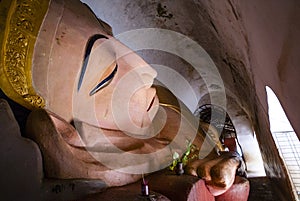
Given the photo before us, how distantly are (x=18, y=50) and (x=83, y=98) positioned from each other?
1.91 feet

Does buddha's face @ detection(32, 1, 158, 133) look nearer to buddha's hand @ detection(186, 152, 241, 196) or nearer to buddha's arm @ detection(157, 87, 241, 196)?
buddha's arm @ detection(157, 87, 241, 196)

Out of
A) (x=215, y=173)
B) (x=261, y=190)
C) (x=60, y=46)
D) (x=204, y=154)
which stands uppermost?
(x=60, y=46)

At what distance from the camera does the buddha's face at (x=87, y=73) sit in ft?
6.09

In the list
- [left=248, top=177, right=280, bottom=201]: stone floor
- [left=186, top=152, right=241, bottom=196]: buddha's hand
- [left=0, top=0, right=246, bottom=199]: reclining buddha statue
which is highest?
[left=0, top=0, right=246, bottom=199]: reclining buddha statue

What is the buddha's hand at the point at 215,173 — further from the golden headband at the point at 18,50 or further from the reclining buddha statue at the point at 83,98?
the golden headband at the point at 18,50

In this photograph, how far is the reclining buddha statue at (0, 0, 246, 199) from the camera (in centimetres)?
167

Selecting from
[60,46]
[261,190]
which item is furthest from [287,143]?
[60,46]

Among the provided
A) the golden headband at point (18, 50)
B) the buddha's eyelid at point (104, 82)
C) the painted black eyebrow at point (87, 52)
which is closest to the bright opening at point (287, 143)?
the buddha's eyelid at point (104, 82)

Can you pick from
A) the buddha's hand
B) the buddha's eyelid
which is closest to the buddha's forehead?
the buddha's eyelid

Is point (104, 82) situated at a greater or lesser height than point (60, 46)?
lesser

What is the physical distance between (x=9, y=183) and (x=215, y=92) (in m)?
3.83

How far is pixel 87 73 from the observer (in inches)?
83.0

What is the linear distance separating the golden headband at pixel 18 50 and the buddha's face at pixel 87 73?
0.17 ft

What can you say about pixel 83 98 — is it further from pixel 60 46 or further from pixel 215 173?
pixel 215 173
